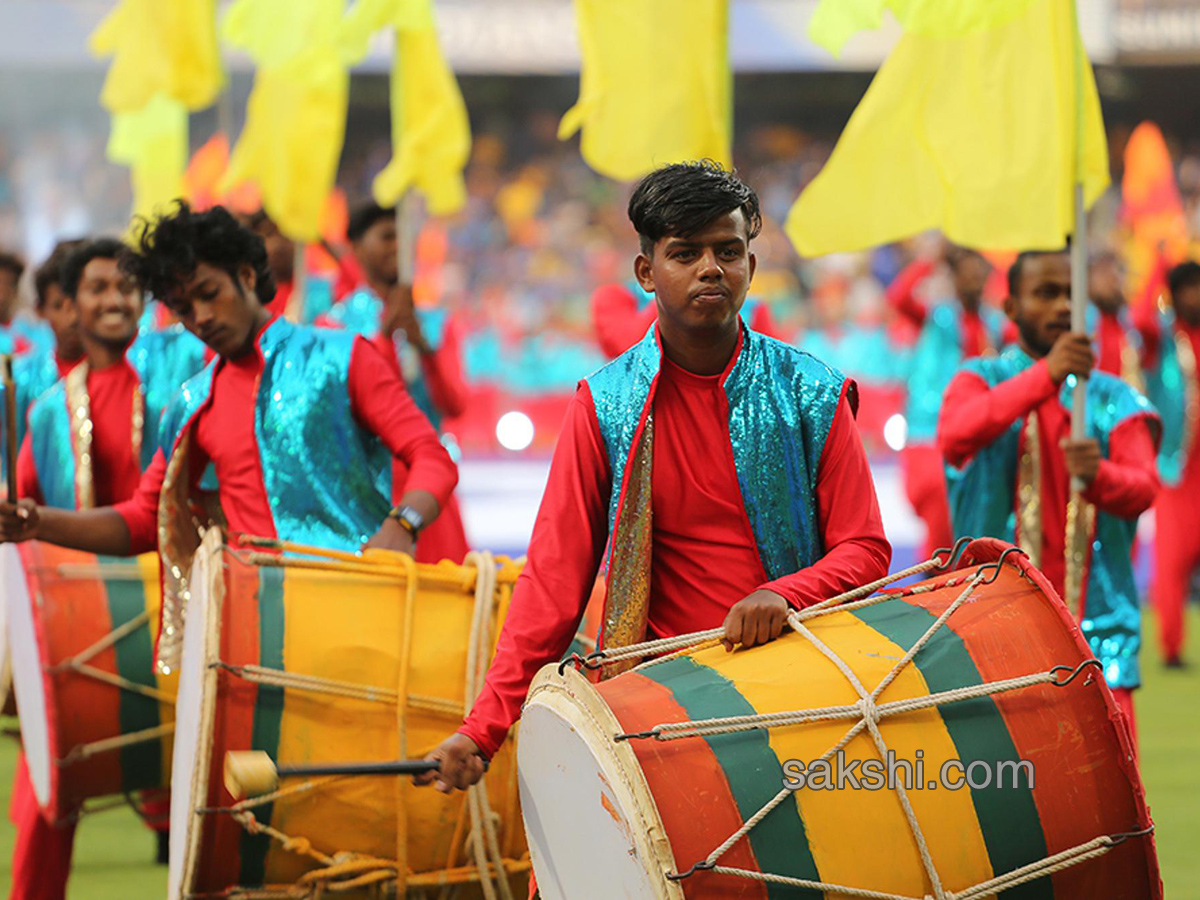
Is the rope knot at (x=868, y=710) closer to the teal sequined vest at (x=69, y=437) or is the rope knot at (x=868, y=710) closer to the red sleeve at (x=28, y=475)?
the teal sequined vest at (x=69, y=437)

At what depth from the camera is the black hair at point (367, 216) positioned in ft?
21.2

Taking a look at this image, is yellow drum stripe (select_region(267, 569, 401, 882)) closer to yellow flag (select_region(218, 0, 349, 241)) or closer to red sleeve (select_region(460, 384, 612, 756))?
red sleeve (select_region(460, 384, 612, 756))

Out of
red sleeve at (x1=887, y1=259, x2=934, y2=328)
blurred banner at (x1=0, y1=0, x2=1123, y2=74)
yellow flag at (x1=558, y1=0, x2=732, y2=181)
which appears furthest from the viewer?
blurred banner at (x1=0, y1=0, x2=1123, y2=74)

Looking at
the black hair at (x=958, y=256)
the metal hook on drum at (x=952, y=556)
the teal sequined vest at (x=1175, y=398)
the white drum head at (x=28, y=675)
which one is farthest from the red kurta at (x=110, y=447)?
the teal sequined vest at (x=1175, y=398)

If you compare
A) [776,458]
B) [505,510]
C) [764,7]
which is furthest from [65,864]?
[764,7]

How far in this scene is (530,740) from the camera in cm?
243

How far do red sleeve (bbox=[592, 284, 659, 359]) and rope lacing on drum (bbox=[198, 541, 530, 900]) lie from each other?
6.19 ft

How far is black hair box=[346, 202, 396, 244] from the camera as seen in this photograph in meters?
6.47

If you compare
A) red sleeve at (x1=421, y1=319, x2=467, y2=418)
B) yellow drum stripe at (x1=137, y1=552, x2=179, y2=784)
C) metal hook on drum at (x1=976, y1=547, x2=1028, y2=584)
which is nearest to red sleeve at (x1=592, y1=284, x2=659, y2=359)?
red sleeve at (x1=421, y1=319, x2=467, y2=418)

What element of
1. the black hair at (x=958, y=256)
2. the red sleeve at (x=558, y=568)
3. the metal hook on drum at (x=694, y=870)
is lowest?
the metal hook on drum at (x=694, y=870)

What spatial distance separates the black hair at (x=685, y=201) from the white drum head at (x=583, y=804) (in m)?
0.66

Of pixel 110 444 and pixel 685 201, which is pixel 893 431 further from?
pixel 685 201

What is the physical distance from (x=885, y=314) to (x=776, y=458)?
1406 centimetres

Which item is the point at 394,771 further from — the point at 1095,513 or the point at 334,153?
the point at 334,153
